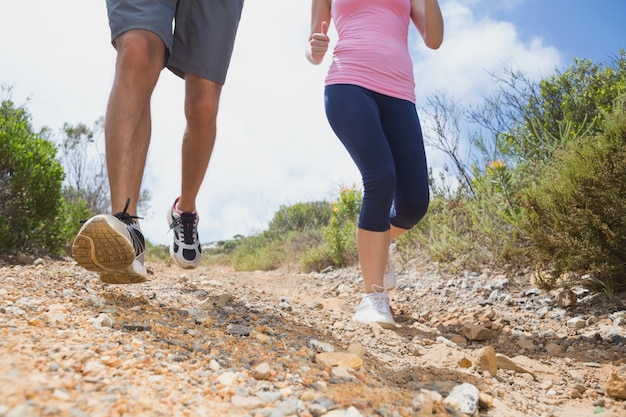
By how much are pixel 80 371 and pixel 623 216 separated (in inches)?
128

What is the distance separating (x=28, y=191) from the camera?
17.1 feet

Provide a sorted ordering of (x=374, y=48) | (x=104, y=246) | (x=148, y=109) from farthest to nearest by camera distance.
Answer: (x=374, y=48) → (x=148, y=109) → (x=104, y=246)

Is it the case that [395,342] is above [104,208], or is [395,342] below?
below

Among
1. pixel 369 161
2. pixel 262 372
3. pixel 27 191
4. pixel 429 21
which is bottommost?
pixel 262 372

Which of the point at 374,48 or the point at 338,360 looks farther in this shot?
the point at 374,48

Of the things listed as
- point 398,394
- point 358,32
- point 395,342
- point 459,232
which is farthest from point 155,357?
point 459,232

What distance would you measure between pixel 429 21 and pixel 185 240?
78.1 inches

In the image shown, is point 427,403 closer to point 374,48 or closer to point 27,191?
point 374,48

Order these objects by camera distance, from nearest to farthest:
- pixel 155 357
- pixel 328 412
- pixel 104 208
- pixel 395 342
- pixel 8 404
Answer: pixel 8 404, pixel 328 412, pixel 155 357, pixel 395 342, pixel 104 208

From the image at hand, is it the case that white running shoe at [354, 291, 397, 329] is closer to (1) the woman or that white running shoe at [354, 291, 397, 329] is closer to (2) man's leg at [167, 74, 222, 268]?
(1) the woman

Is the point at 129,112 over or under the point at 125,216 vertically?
over

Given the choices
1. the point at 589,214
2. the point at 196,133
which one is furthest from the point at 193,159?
the point at 589,214

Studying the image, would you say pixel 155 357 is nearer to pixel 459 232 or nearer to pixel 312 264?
pixel 459 232

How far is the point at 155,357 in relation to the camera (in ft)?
5.26
